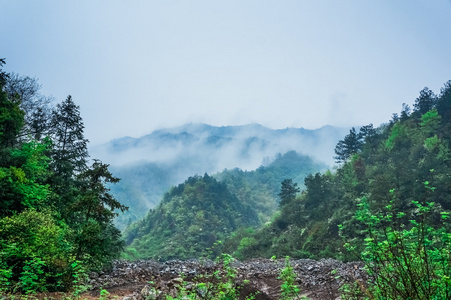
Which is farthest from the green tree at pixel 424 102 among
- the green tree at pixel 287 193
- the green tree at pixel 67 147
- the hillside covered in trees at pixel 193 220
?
the green tree at pixel 67 147

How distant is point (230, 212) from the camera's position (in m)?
73.1

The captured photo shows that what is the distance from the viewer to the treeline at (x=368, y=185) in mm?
26766

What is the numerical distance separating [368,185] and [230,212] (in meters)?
43.6

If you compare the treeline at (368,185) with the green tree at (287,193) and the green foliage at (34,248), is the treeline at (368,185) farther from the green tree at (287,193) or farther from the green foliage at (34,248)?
the green foliage at (34,248)

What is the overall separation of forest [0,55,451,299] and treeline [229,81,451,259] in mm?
168

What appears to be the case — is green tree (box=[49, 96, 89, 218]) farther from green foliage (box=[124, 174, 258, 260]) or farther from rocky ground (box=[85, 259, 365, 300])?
green foliage (box=[124, 174, 258, 260])

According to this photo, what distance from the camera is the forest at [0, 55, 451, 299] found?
13.5 ft

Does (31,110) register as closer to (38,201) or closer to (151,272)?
(38,201)

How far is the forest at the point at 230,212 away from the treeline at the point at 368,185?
168 mm

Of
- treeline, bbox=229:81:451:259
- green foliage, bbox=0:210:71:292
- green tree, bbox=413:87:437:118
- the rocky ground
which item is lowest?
the rocky ground

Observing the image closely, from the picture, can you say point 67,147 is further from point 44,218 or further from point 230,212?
point 230,212

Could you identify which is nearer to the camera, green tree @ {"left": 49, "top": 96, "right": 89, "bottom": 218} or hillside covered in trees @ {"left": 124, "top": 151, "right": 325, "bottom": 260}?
green tree @ {"left": 49, "top": 96, "right": 89, "bottom": 218}

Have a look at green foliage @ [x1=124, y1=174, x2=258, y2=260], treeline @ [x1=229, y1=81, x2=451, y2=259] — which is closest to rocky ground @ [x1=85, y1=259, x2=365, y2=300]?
treeline @ [x1=229, y1=81, x2=451, y2=259]

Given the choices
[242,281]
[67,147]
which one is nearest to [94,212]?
[242,281]
